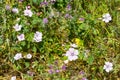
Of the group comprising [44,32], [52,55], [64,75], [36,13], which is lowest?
[64,75]

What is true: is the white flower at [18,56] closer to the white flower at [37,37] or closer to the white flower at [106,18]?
the white flower at [37,37]

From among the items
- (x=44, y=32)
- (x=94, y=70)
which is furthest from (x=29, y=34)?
(x=94, y=70)

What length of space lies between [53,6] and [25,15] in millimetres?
314

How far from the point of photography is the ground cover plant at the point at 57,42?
3119 mm

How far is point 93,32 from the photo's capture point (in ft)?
10.9

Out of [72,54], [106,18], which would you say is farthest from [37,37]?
[106,18]

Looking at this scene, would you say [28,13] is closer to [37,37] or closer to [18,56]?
[37,37]

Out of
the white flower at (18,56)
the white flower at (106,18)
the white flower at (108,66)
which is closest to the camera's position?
the white flower at (108,66)

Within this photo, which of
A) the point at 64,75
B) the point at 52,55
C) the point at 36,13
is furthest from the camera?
the point at 36,13

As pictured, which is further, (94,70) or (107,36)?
(107,36)

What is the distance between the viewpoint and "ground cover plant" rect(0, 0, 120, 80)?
3.12 metres

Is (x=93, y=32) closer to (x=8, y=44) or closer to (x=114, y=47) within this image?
(x=114, y=47)

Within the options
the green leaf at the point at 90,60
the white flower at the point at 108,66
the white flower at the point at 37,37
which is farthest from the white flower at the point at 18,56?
the white flower at the point at 108,66

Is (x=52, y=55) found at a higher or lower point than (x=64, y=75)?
higher
